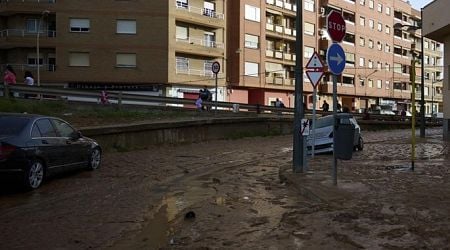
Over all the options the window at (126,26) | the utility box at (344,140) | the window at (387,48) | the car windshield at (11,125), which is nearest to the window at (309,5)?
the window at (387,48)

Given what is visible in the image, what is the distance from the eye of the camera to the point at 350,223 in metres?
7.29

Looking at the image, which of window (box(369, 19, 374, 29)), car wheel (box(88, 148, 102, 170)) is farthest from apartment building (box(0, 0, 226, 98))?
window (box(369, 19, 374, 29))

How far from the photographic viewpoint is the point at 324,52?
233 feet

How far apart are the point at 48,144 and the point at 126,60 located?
38.1 m

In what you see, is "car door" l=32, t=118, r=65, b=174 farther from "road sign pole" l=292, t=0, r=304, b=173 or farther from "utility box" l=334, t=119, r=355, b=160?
"utility box" l=334, t=119, r=355, b=160

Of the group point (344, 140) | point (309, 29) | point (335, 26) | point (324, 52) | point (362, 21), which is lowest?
point (344, 140)

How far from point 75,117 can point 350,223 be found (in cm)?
1530

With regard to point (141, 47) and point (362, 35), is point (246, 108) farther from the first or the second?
point (362, 35)

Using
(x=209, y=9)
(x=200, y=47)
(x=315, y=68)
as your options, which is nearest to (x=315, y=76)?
(x=315, y=68)

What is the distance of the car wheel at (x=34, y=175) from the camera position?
10156 millimetres

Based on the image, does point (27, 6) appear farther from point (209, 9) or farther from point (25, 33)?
point (209, 9)

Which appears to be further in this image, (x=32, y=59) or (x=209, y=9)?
(x=209, y=9)

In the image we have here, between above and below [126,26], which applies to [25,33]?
below

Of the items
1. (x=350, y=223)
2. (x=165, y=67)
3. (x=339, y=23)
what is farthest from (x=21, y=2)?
(x=350, y=223)
